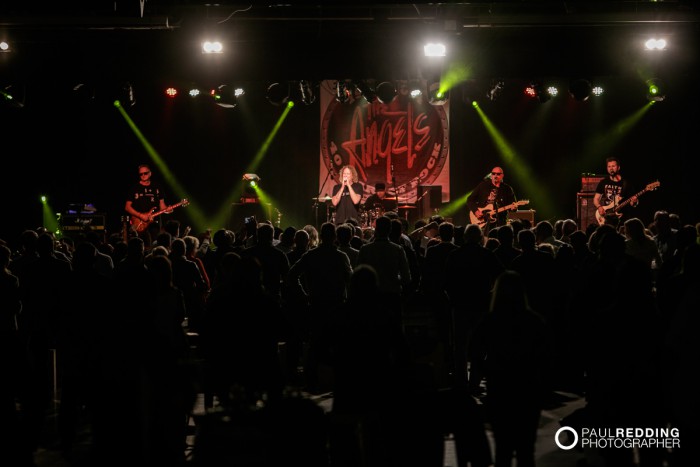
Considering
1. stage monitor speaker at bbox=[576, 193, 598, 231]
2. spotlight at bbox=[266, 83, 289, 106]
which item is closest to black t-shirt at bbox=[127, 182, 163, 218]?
spotlight at bbox=[266, 83, 289, 106]

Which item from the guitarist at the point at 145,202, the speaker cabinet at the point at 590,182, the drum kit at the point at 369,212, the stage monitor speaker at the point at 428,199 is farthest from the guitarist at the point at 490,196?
the guitarist at the point at 145,202

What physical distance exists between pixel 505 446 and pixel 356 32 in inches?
302

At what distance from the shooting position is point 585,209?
57.2ft

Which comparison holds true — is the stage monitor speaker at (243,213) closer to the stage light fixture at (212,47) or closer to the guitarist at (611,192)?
the stage light fixture at (212,47)

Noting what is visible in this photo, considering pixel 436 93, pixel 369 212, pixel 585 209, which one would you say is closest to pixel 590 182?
pixel 585 209

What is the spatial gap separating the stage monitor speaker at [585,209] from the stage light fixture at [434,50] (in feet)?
24.4

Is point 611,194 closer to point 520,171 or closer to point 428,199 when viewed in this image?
point 520,171

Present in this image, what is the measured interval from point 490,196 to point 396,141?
306cm

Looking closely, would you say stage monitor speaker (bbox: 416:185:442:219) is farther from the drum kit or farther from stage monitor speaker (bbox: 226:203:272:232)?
stage monitor speaker (bbox: 226:203:272:232)

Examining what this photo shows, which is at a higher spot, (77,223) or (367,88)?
(367,88)

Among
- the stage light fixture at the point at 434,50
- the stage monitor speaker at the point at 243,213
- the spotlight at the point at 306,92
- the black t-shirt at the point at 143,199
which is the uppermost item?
the spotlight at the point at 306,92

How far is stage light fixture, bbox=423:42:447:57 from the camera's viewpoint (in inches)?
446

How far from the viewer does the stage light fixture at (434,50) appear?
11.3 metres

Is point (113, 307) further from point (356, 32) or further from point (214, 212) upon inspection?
point (214, 212)
